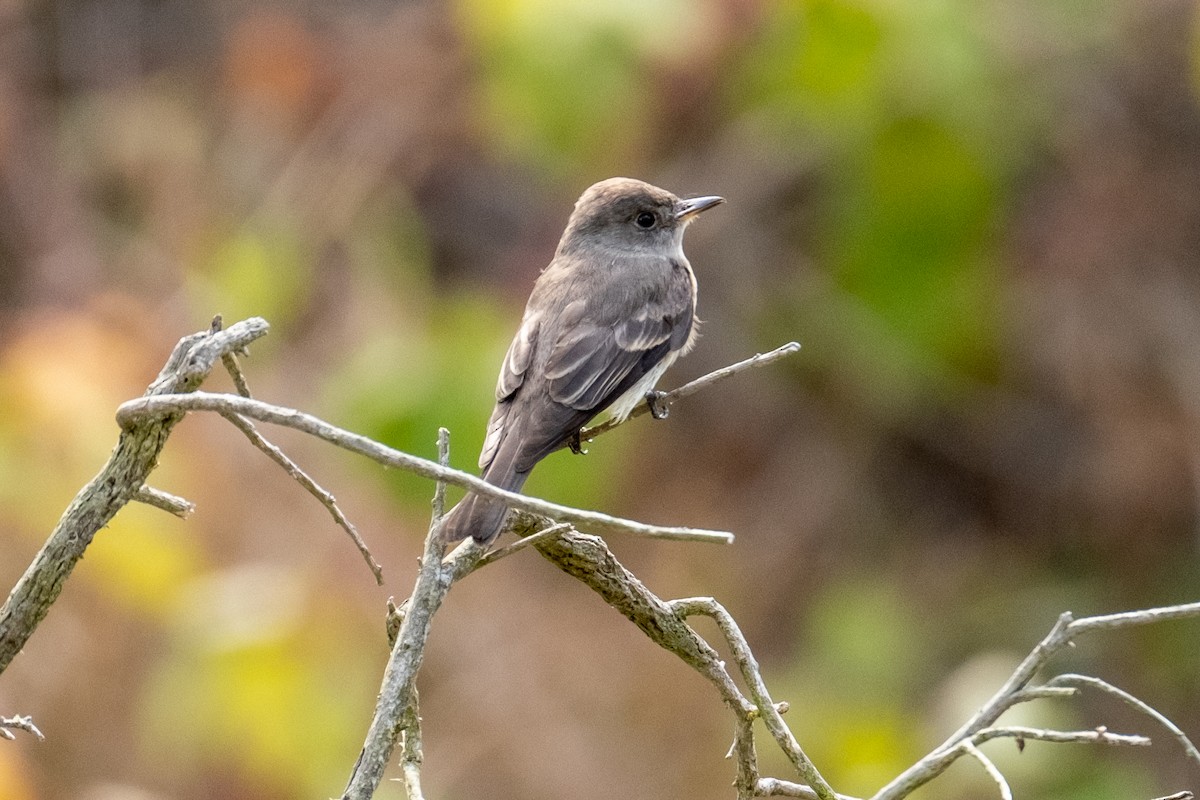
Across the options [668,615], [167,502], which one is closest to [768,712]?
[668,615]

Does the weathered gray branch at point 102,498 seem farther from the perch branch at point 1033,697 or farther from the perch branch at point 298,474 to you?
the perch branch at point 1033,697

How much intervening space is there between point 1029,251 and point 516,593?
303 centimetres

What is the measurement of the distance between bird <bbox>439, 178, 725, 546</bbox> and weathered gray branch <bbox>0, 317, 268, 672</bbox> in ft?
5.38

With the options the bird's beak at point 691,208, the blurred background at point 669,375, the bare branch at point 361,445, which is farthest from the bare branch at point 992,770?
the bird's beak at point 691,208

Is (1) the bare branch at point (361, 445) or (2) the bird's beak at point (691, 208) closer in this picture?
(1) the bare branch at point (361, 445)

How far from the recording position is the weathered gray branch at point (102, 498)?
1812mm

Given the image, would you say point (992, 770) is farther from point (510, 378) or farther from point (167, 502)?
point (510, 378)

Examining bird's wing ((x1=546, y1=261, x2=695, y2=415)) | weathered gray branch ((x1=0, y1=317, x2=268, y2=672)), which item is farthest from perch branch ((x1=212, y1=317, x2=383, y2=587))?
bird's wing ((x1=546, y1=261, x2=695, y2=415))

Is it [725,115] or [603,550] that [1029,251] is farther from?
[603,550]

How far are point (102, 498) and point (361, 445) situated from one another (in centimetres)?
36

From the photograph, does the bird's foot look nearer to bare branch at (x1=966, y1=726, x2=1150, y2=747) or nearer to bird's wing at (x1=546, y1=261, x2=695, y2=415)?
bird's wing at (x1=546, y1=261, x2=695, y2=415)

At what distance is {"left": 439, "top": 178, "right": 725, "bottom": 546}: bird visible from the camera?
3758mm

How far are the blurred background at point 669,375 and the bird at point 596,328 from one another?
23.2 inches

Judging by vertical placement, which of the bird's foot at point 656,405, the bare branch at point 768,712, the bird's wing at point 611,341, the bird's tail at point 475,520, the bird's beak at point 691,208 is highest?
the bird's beak at point 691,208
